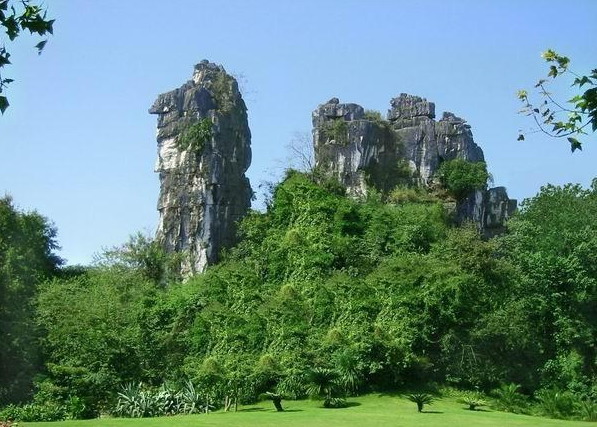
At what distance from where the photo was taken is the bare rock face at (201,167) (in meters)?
36.3

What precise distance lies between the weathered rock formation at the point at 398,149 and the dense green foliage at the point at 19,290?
12.3 m

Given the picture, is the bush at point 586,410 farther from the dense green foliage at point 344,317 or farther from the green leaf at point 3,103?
the green leaf at point 3,103

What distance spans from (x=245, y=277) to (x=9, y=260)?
8.64m

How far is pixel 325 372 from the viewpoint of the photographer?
27.0 metres

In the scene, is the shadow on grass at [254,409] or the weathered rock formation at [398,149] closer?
the shadow on grass at [254,409]

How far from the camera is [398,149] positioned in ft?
130

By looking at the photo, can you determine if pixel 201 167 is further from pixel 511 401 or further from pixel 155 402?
pixel 511 401

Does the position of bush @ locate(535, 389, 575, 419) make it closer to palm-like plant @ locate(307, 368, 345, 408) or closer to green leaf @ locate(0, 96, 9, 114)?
palm-like plant @ locate(307, 368, 345, 408)

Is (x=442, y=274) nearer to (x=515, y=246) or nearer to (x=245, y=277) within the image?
(x=515, y=246)

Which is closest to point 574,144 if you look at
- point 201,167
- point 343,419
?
point 343,419

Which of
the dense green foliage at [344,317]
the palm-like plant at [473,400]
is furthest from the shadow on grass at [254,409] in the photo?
the palm-like plant at [473,400]

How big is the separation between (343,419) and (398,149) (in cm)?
2038

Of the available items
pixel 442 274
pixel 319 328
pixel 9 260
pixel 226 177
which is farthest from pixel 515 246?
pixel 9 260

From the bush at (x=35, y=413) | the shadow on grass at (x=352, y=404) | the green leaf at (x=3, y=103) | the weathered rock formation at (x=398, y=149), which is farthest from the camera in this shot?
the weathered rock formation at (x=398, y=149)
